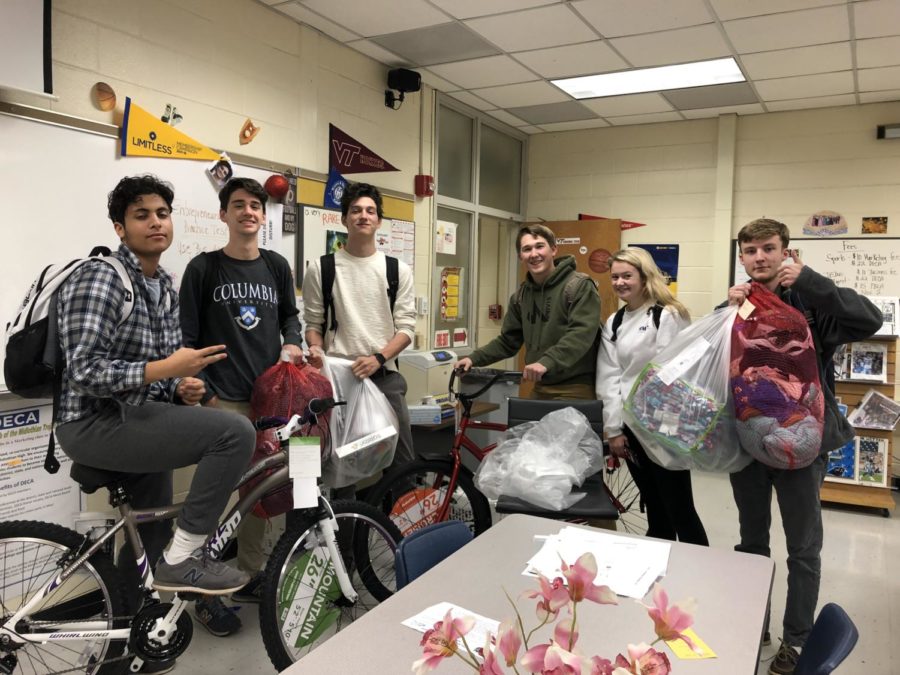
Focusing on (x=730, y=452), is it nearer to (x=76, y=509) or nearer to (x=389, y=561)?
(x=389, y=561)

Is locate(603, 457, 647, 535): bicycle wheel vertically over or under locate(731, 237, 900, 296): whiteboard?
under

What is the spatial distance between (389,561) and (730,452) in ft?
4.12

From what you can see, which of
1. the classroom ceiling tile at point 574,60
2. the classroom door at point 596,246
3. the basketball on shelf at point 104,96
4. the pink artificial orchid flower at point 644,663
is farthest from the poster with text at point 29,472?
the classroom door at point 596,246

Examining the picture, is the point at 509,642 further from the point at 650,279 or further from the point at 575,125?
the point at 575,125

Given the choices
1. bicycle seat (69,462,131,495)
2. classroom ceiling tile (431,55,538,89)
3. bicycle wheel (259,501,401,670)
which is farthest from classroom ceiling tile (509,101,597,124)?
bicycle seat (69,462,131,495)

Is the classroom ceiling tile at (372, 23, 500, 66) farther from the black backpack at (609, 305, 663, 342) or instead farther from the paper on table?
the paper on table

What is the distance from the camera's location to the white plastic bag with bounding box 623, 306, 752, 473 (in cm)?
219

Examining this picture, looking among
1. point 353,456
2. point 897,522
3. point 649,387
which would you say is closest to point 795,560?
point 649,387

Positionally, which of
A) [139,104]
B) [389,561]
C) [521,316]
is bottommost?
[389,561]

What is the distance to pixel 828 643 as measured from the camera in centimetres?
114

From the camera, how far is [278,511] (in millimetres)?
2289

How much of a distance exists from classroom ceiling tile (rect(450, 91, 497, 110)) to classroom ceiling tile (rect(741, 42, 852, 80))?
5.94 ft

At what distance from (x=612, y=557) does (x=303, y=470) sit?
3.14ft

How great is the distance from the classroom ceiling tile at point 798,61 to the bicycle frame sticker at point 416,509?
3.15 metres
